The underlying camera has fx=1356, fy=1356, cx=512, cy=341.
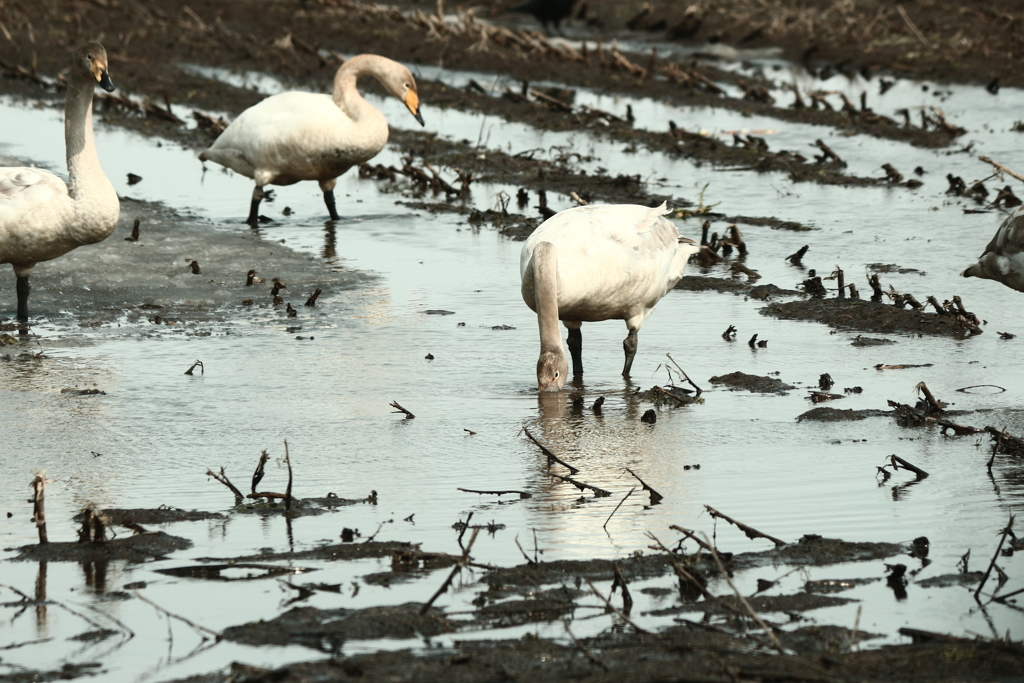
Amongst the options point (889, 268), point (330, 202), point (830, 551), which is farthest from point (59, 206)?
point (889, 268)

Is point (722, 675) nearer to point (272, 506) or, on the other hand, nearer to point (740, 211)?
point (272, 506)

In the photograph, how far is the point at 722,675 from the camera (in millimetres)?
3463

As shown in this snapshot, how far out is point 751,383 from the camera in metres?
7.46

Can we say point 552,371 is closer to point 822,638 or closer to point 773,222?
point 822,638

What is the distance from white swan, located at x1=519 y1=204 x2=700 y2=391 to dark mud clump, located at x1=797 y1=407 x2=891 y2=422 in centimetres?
128

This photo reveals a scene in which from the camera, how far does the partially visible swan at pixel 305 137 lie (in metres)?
12.5

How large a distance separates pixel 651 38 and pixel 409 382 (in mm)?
23021

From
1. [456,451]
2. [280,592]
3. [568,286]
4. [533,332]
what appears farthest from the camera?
[533,332]

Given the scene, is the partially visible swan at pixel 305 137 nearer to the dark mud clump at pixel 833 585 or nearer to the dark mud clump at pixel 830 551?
the dark mud clump at pixel 830 551

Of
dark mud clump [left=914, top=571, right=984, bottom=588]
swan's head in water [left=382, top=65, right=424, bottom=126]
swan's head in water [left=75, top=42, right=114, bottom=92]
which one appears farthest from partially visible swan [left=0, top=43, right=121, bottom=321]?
dark mud clump [left=914, top=571, right=984, bottom=588]

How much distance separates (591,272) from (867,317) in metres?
2.41

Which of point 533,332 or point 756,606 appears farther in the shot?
point 533,332

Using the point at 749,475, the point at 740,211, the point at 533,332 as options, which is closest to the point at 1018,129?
the point at 740,211

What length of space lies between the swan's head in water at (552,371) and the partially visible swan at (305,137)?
6021 millimetres
